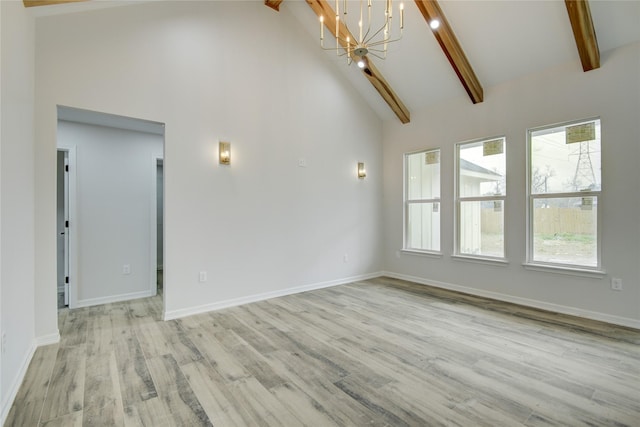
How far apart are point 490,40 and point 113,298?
19.9ft

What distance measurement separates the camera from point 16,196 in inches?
89.2

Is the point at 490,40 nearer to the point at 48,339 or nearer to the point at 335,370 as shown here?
the point at 335,370

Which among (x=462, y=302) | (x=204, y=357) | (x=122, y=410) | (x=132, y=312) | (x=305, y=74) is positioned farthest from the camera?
(x=305, y=74)

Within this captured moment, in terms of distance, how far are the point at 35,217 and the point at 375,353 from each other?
11.0ft

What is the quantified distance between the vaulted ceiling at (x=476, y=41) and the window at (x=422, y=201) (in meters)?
0.93

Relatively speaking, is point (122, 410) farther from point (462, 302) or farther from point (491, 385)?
point (462, 302)

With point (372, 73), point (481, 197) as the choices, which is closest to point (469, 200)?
point (481, 197)

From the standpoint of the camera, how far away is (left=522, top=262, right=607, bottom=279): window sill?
343 centimetres

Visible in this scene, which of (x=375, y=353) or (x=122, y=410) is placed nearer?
(x=122, y=410)

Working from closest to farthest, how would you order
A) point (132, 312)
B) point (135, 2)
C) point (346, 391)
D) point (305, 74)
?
1. point (346, 391)
2. point (135, 2)
3. point (132, 312)
4. point (305, 74)

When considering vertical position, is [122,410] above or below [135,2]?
below

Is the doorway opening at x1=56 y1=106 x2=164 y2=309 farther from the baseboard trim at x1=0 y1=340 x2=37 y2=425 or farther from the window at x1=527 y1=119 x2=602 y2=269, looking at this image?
the window at x1=527 y1=119 x2=602 y2=269

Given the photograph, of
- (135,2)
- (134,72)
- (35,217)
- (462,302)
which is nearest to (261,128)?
(134,72)

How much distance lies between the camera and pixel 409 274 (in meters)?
5.45
